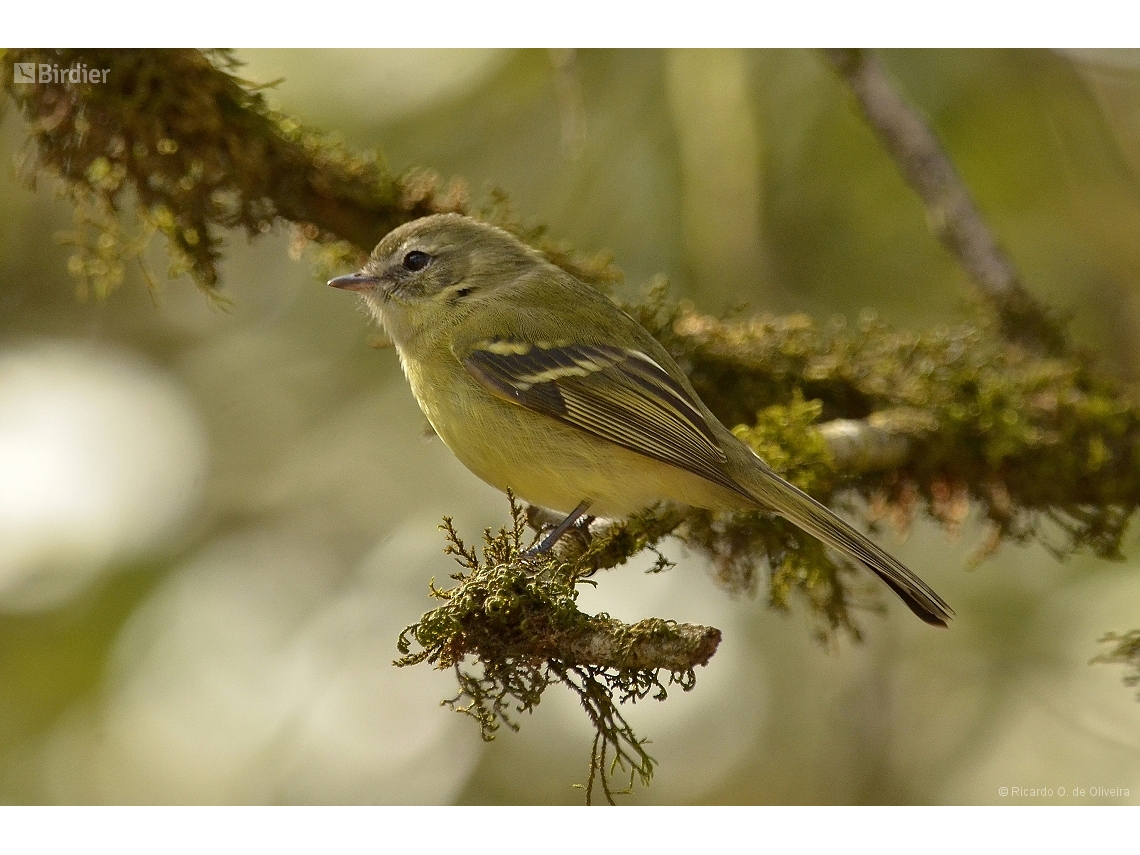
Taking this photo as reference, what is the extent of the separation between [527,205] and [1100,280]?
3.56 meters

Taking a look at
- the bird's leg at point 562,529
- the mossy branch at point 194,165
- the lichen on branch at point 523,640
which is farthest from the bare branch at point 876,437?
the mossy branch at point 194,165

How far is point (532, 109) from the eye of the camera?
6.88 meters

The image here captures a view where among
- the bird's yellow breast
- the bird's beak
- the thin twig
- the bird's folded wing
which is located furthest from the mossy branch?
the thin twig

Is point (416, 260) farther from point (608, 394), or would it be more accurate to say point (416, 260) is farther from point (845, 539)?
point (845, 539)

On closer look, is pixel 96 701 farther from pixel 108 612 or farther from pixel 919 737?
pixel 919 737

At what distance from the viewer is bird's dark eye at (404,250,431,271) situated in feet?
14.6

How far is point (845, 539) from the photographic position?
358 centimetres

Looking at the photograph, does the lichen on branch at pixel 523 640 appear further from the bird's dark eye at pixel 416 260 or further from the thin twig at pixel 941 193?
the thin twig at pixel 941 193

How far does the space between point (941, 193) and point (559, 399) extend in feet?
8.80

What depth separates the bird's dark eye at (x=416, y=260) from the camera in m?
4.46

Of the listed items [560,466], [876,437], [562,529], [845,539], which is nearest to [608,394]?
[560,466]

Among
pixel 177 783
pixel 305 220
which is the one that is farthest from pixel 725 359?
pixel 177 783

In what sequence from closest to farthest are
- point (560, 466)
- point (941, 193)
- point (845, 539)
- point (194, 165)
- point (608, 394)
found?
point (845, 539) < point (560, 466) < point (608, 394) < point (194, 165) < point (941, 193)

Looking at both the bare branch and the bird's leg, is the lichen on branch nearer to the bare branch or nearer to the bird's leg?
the bird's leg
